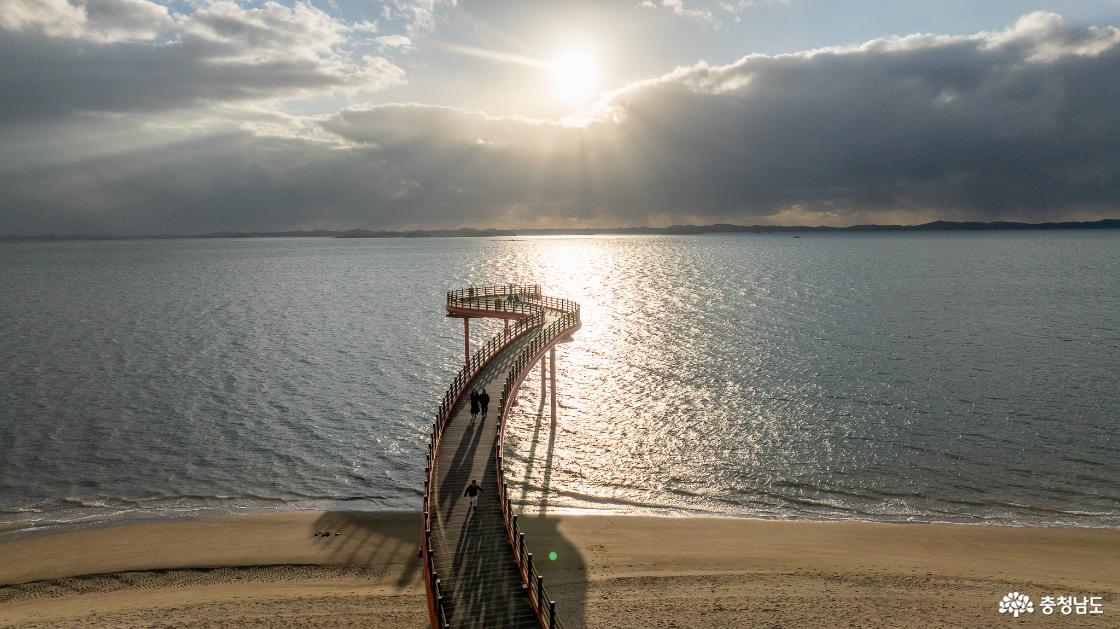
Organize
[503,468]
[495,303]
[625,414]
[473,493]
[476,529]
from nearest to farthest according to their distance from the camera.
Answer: [476,529], [473,493], [503,468], [625,414], [495,303]

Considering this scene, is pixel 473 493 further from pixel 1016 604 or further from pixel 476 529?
pixel 1016 604

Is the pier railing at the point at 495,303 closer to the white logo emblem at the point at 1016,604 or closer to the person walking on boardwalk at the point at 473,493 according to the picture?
the person walking on boardwalk at the point at 473,493

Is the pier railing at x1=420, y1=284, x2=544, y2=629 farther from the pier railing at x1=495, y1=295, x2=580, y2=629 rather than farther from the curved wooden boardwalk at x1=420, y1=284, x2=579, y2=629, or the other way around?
the pier railing at x1=495, y1=295, x2=580, y2=629

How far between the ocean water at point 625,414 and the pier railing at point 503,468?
14.8ft

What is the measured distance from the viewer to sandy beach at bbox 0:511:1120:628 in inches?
799

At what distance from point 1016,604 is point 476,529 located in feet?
54.9

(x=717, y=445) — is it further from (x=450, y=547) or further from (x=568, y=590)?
(x=450, y=547)

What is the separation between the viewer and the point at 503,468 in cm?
3134

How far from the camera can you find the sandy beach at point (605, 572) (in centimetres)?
2030

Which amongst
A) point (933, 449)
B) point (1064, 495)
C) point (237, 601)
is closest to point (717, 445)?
point (933, 449)

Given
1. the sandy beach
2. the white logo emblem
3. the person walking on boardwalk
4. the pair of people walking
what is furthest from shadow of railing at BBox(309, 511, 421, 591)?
the white logo emblem

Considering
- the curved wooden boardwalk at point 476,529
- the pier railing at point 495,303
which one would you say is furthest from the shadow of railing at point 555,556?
the pier railing at point 495,303

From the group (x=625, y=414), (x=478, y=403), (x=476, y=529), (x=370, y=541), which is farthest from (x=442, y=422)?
(x=625, y=414)

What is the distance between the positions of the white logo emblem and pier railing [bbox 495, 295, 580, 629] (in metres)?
13.7
